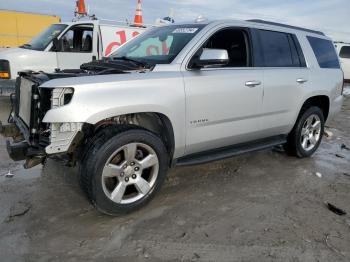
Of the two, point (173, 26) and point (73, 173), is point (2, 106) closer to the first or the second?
point (73, 173)

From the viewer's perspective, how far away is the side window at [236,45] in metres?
4.36

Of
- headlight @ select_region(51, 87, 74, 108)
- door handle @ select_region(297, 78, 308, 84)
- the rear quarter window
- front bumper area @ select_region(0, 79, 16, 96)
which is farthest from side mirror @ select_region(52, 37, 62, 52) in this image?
headlight @ select_region(51, 87, 74, 108)

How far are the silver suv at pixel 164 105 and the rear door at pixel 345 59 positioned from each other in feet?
44.6

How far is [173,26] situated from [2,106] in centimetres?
613

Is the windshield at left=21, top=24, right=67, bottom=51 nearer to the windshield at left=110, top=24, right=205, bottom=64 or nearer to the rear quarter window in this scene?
the windshield at left=110, top=24, right=205, bottom=64

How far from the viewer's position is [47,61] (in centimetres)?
838

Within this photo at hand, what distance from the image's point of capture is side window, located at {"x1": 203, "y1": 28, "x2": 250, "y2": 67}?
436cm

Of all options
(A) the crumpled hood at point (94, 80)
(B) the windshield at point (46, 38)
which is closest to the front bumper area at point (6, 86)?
(B) the windshield at point (46, 38)

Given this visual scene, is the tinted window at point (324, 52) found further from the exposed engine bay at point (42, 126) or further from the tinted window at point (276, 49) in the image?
the exposed engine bay at point (42, 126)

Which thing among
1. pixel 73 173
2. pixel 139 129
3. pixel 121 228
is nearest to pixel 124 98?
pixel 139 129

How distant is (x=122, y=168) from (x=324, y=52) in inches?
152

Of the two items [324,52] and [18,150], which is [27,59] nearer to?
[18,150]

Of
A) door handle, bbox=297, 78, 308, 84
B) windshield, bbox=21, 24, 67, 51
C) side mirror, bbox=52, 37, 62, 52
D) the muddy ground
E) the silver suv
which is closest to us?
the muddy ground

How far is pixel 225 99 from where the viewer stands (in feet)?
13.1
